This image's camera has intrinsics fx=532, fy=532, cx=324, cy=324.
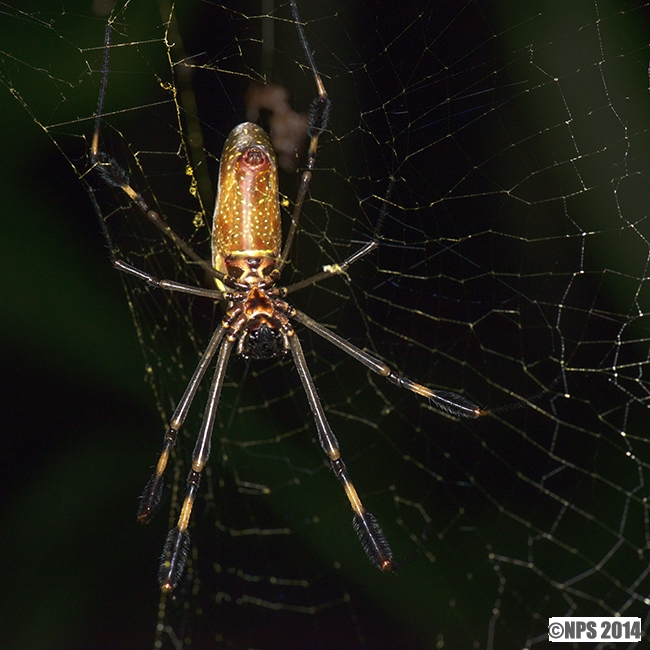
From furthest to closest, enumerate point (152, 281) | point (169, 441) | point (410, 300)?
point (410, 300) → point (169, 441) → point (152, 281)

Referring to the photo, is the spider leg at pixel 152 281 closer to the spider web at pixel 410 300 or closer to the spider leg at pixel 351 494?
the spider web at pixel 410 300

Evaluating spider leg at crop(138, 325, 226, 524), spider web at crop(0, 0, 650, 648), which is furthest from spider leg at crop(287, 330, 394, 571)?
spider leg at crop(138, 325, 226, 524)

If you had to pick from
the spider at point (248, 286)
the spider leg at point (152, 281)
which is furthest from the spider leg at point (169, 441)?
the spider leg at point (152, 281)

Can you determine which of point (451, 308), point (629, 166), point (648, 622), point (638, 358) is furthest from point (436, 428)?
point (629, 166)

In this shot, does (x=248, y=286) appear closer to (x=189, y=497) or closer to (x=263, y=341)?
(x=263, y=341)

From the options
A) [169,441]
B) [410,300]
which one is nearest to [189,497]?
[169,441]

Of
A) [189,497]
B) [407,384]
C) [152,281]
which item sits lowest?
[189,497]

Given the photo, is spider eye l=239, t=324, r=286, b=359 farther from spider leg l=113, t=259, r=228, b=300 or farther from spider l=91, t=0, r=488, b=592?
spider leg l=113, t=259, r=228, b=300

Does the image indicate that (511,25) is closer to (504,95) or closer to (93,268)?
(504,95)
